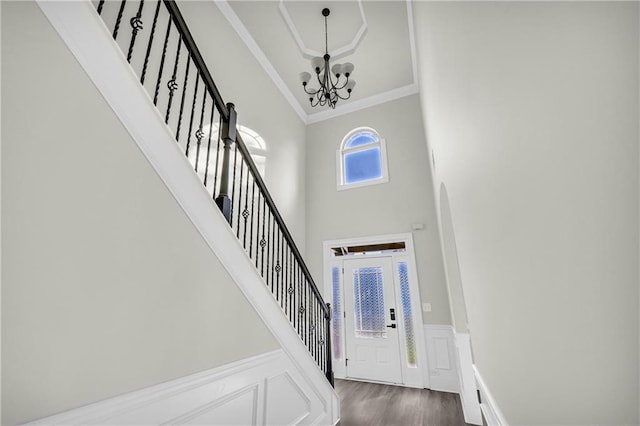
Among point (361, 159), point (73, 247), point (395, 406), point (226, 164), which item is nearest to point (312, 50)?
point (361, 159)

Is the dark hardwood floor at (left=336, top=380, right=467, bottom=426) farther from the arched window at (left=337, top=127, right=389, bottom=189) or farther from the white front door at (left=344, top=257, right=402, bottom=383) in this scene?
the arched window at (left=337, top=127, right=389, bottom=189)

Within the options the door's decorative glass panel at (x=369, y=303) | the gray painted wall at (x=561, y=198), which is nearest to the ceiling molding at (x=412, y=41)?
the door's decorative glass panel at (x=369, y=303)

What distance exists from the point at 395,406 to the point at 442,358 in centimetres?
107

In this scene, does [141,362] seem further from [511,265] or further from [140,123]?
[511,265]

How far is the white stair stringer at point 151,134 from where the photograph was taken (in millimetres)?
1117

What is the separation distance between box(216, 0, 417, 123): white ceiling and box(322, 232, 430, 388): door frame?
2777 mm

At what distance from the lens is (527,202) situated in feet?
2.59

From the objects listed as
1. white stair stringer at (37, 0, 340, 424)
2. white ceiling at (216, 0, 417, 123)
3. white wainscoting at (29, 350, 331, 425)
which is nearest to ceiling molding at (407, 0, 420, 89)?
white ceiling at (216, 0, 417, 123)

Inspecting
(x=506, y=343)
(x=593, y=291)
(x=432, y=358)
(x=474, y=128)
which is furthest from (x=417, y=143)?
(x=593, y=291)

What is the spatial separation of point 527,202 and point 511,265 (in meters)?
0.28

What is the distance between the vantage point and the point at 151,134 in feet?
4.55

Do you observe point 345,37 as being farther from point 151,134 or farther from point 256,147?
point 151,134

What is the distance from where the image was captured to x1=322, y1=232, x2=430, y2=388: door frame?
13.9 feet

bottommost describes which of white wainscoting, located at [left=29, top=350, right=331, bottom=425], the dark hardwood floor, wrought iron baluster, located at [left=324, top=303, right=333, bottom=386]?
the dark hardwood floor
